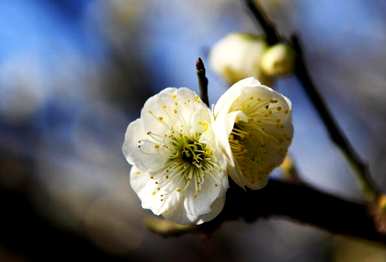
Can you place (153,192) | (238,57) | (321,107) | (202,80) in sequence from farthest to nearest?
(238,57), (321,107), (153,192), (202,80)

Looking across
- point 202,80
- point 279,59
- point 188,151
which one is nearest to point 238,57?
point 279,59

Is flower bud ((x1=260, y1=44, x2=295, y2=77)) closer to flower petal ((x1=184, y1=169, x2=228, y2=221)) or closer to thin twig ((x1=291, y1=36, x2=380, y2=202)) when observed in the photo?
thin twig ((x1=291, y1=36, x2=380, y2=202))

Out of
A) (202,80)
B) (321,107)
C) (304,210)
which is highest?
(202,80)

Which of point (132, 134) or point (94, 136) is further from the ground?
point (132, 134)

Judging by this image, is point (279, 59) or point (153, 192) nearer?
point (153, 192)

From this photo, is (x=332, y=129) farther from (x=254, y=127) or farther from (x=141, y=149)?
(x=141, y=149)

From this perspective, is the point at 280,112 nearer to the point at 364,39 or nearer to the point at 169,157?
the point at 169,157

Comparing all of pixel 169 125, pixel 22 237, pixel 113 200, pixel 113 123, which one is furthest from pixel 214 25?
pixel 169 125

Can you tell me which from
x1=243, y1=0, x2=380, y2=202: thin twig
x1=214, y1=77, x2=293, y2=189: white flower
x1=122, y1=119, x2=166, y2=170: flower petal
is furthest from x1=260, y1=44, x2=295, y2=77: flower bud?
x1=122, y1=119, x2=166, y2=170: flower petal
